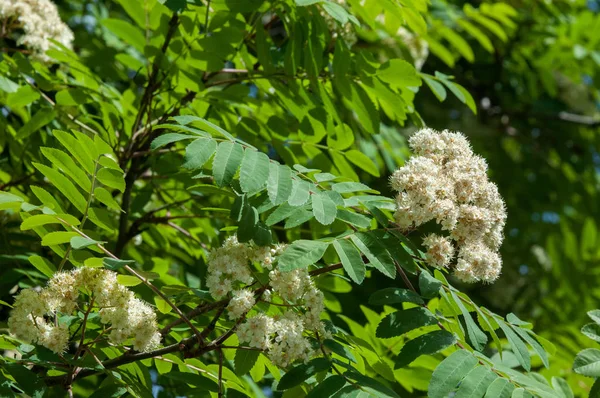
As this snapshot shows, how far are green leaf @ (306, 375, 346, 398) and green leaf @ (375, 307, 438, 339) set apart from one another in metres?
0.16

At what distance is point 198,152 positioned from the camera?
6.27 ft

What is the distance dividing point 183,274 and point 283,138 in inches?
29.0

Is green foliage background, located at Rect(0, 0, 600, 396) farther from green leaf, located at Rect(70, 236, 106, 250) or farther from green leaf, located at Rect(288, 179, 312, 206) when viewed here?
green leaf, located at Rect(70, 236, 106, 250)

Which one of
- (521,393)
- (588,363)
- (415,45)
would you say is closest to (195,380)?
(521,393)

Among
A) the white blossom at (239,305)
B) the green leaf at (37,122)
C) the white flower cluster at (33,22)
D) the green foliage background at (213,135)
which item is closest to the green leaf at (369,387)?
the green foliage background at (213,135)

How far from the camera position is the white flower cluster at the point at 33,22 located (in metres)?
2.92

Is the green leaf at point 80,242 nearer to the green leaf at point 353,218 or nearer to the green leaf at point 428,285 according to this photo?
the green leaf at point 353,218

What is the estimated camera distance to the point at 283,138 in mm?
2844

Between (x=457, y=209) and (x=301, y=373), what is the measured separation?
537 millimetres

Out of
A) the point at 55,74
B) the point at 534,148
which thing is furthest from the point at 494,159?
the point at 55,74

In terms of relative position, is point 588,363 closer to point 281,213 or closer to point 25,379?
point 281,213

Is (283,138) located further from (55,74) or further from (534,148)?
(534,148)

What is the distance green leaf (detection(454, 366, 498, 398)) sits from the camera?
6.32 feet

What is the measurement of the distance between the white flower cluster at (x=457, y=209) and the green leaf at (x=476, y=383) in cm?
22
